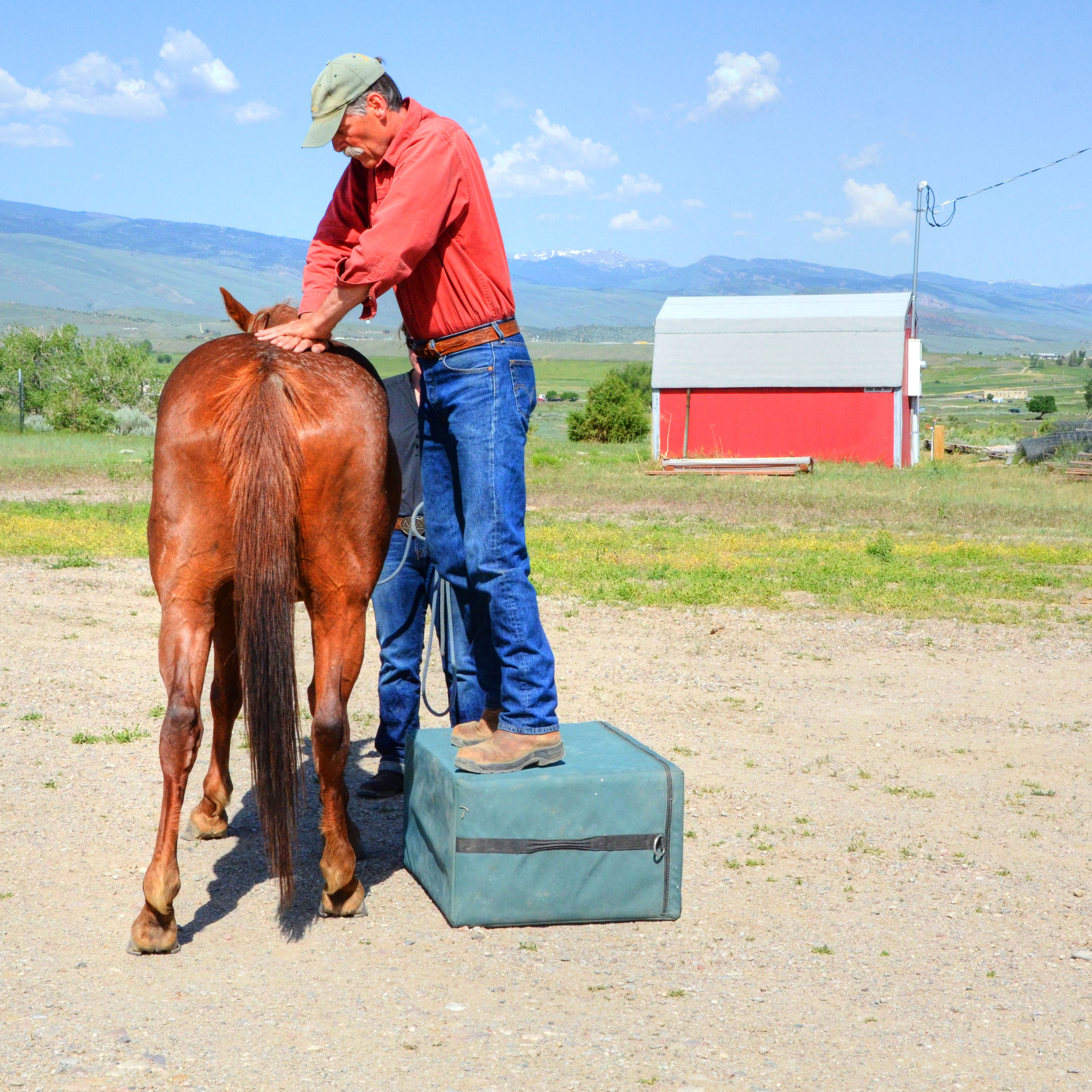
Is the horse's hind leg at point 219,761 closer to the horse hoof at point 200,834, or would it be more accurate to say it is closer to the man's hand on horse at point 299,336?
the horse hoof at point 200,834

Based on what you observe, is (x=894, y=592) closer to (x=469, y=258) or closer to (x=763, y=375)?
(x=469, y=258)

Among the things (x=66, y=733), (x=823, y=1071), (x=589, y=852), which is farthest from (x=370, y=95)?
(x=66, y=733)

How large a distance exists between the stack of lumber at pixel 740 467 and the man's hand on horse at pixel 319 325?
874 inches

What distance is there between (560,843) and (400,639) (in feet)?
6.12

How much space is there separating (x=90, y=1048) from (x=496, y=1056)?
1.02 m

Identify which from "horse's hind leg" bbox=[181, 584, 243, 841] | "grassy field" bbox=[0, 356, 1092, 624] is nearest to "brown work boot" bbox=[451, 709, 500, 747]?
"horse's hind leg" bbox=[181, 584, 243, 841]

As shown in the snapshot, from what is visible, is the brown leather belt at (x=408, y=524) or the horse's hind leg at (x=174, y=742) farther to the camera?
the brown leather belt at (x=408, y=524)

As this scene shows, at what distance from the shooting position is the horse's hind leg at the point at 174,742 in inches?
139

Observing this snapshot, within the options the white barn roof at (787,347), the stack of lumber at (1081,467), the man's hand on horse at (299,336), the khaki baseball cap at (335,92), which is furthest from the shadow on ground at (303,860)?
the white barn roof at (787,347)

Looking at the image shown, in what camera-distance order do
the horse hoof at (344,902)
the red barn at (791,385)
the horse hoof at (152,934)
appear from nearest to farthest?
the horse hoof at (152,934) → the horse hoof at (344,902) → the red barn at (791,385)

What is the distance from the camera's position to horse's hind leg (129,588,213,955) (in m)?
3.53

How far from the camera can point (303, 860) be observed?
4.51 meters

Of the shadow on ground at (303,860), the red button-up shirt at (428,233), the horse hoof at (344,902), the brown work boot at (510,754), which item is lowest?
the shadow on ground at (303,860)

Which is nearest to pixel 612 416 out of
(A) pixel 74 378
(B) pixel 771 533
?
(A) pixel 74 378
